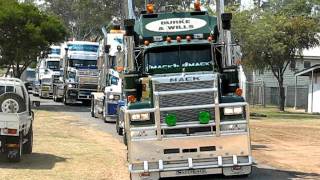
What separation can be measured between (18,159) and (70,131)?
9.31 meters

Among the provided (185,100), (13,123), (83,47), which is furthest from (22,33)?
(185,100)

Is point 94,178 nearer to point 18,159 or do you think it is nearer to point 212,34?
point 18,159

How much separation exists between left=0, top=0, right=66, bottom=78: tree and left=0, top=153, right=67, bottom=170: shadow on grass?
76.0 feet

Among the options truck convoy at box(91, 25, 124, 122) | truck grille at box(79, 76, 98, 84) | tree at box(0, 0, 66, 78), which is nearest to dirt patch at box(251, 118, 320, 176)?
truck convoy at box(91, 25, 124, 122)

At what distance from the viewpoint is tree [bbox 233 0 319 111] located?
1614 inches

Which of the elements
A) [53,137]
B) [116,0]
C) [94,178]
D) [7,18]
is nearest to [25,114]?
[94,178]

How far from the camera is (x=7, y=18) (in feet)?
128

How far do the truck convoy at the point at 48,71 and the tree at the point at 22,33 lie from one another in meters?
7.50

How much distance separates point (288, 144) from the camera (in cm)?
2208

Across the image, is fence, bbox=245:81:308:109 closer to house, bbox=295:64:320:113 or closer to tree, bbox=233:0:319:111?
house, bbox=295:64:320:113

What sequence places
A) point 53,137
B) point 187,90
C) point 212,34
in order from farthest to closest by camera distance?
point 53,137 < point 212,34 < point 187,90

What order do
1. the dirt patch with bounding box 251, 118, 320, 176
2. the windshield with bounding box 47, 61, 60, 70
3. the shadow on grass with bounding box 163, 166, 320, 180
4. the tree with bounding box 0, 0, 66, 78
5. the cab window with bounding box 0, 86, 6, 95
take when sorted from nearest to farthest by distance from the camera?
the shadow on grass with bounding box 163, 166, 320, 180, the dirt patch with bounding box 251, 118, 320, 176, the cab window with bounding box 0, 86, 6, 95, the tree with bounding box 0, 0, 66, 78, the windshield with bounding box 47, 61, 60, 70

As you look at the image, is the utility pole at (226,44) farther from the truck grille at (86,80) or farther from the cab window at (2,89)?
the truck grille at (86,80)

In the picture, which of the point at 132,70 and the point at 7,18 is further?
the point at 7,18
